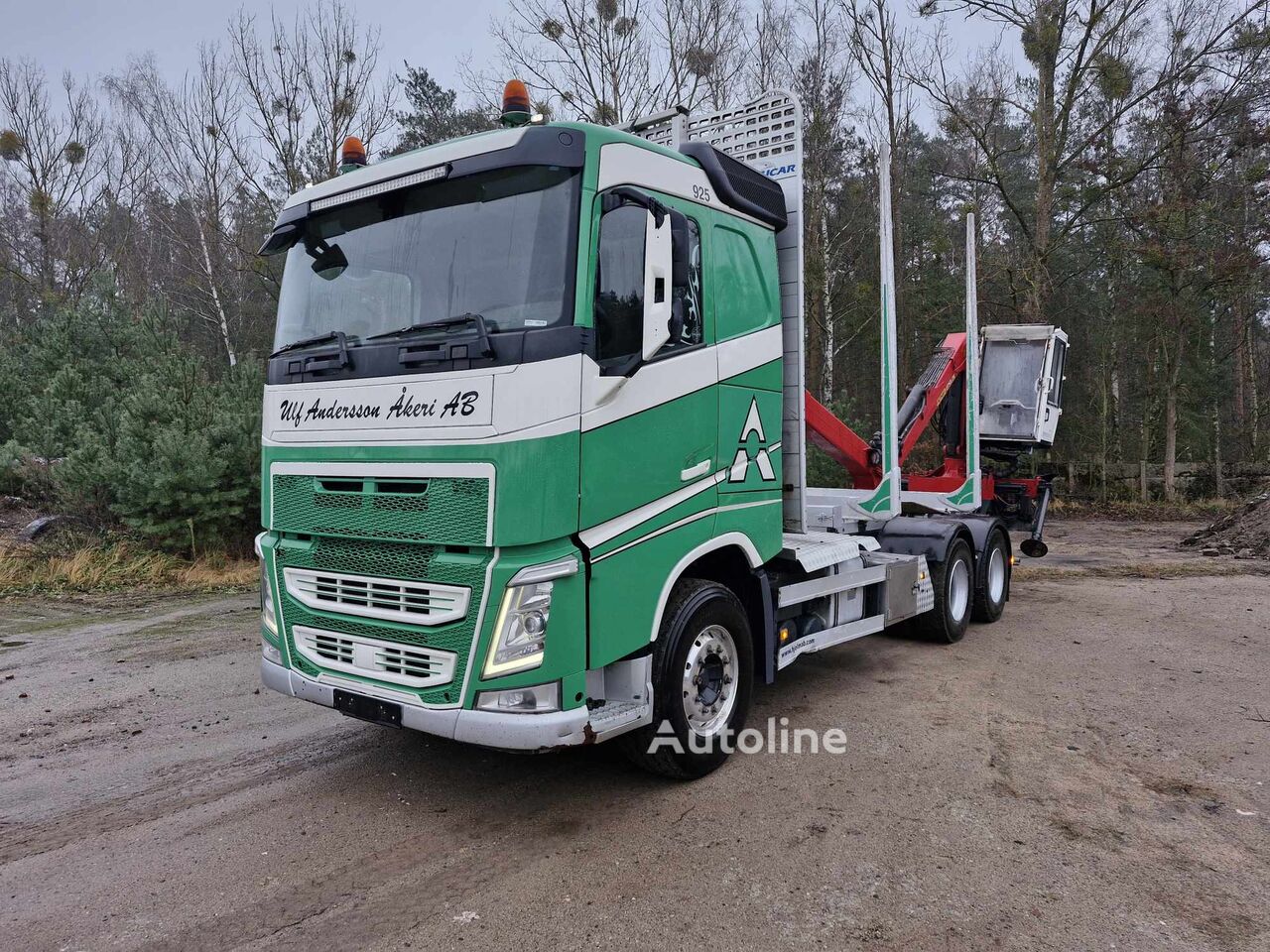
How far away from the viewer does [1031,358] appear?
31.3 feet

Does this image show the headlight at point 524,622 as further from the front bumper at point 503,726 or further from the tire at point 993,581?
the tire at point 993,581

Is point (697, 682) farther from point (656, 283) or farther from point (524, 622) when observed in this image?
point (656, 283)

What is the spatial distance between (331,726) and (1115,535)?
16438 millimetres

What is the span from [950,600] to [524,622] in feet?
17.1

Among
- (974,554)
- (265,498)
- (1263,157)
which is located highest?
(1263,157)

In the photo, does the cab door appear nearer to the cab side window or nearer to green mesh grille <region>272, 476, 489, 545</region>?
the cab side window

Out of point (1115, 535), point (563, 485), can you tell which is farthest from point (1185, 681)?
point (1115, 535)

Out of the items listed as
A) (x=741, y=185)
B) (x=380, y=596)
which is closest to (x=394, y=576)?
(x=380, y=596)

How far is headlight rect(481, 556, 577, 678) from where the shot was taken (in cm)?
338

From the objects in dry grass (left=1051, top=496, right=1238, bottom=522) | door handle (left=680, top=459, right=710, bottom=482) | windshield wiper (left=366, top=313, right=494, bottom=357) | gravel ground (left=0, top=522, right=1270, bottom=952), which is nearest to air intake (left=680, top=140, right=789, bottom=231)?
door handle (left=680, top=459, right=710, bottom=482)

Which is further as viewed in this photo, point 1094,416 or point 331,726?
point 1094,416

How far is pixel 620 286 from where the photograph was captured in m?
3.62

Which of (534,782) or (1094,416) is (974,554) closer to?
(534,782)

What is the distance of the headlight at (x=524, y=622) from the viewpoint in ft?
11.1
